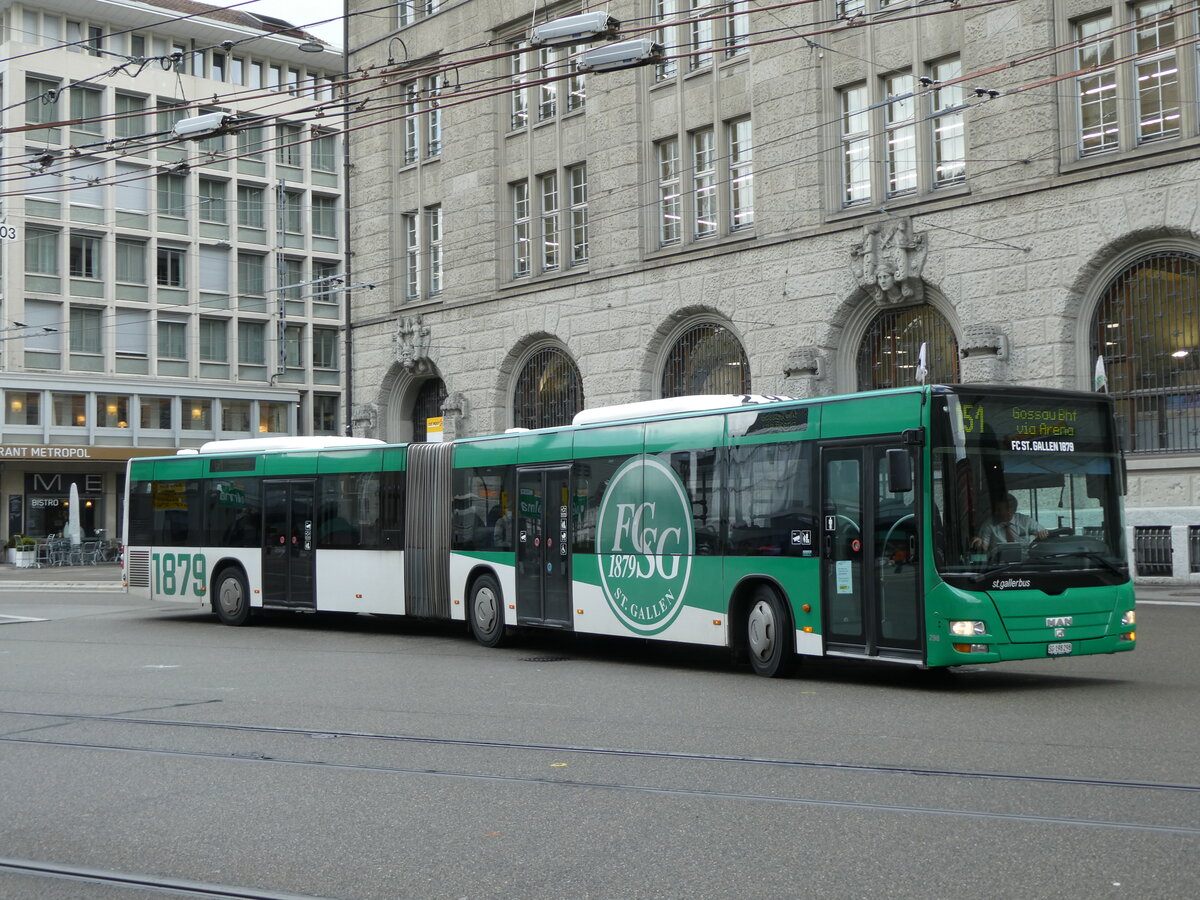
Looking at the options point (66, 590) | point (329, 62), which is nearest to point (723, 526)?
point (66, 590)

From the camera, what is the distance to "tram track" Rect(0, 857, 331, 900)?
5.81m

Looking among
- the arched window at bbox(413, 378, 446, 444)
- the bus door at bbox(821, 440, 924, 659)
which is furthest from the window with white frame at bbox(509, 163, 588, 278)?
the bus door at bbox(821, 440, 924, 659)

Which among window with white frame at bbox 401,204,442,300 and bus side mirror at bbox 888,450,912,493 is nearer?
bus side mirror at bbox 888,450,912,493

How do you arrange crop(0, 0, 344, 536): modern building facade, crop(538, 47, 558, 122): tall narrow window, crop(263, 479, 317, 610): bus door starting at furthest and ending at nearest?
crop(0, 0, 344, 536): modern building facade → crop(538, 47, 558, 122): tall narrow window → crop(263, 479, 317, 610): bus door

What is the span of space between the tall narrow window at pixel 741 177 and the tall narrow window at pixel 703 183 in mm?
522

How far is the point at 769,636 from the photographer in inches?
546

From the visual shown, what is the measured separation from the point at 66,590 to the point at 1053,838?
31586 millimetres

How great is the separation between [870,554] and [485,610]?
6.89 m

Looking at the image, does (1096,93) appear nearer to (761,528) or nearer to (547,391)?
(761,528)

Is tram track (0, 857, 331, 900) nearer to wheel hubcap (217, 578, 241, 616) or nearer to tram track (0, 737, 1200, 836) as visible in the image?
tram track (0, 737, 1200, 836)

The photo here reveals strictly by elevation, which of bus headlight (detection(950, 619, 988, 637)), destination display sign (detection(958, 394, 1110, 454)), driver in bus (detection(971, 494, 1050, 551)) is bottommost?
bus headlight (detection(950, 619, 988, 637))

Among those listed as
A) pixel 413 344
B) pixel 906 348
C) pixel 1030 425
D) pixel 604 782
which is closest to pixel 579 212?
pixel 413 344

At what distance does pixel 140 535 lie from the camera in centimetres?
2402

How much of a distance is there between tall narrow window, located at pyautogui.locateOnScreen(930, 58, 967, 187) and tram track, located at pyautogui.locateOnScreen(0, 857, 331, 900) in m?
22.7
